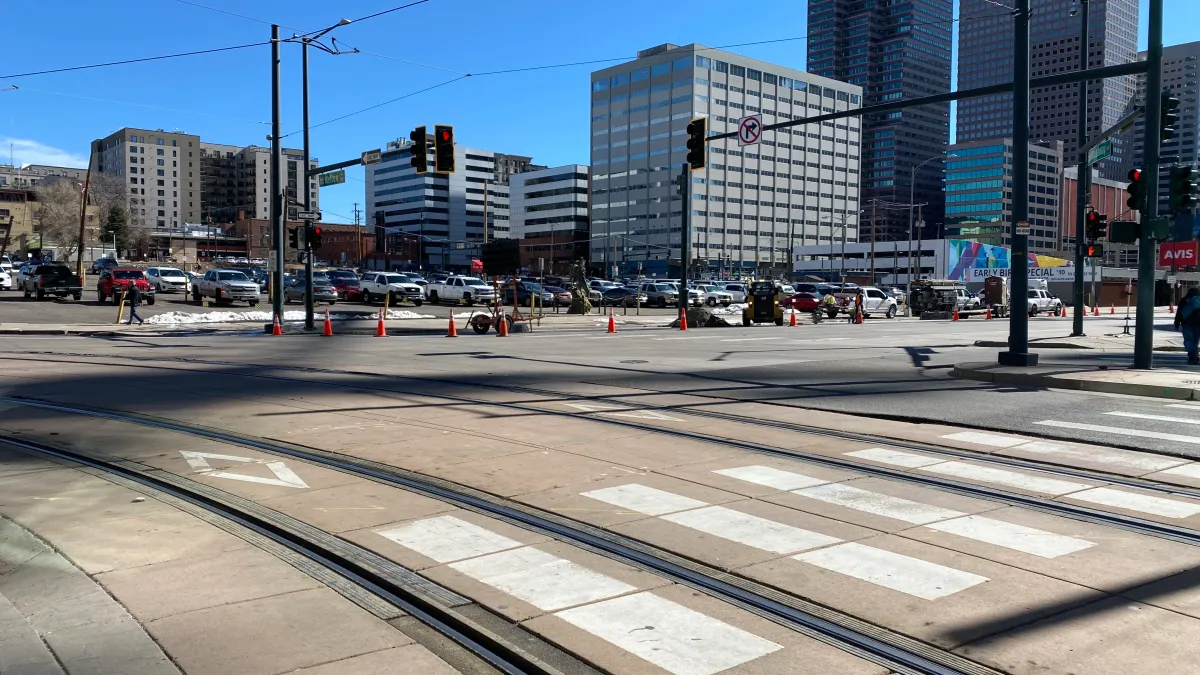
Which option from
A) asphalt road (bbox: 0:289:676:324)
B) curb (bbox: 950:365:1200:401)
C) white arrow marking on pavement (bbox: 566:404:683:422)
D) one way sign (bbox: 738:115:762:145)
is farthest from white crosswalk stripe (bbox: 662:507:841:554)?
asphalt road (bbox: 0:289:676:324)

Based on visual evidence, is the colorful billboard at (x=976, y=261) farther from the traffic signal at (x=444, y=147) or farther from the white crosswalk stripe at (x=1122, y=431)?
the white crosswalk stripe at (x=1122, y=431)

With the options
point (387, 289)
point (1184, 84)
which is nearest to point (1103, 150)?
point (1184, 84)

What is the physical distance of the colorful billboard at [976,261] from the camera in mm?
89562

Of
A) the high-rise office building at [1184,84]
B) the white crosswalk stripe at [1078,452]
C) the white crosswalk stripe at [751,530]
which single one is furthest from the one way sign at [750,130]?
the white crosswalk stripe at [751,530]

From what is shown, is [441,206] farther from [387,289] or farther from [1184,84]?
[1184,84]

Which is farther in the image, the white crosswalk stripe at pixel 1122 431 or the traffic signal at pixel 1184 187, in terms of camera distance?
the traffic signal at pixel 1184 187

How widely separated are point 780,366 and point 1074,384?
5.68m

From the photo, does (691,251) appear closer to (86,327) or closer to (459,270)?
(459,270)

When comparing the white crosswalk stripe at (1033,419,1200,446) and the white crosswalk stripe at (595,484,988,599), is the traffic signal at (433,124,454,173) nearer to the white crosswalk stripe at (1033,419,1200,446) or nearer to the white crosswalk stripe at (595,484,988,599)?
the white crosswalk stripe at (1033,419,1200,446)

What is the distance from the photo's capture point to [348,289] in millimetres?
54188

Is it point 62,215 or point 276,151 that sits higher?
point 62,215

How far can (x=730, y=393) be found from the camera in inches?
564

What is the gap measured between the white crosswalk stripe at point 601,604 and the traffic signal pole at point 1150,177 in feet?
51.0

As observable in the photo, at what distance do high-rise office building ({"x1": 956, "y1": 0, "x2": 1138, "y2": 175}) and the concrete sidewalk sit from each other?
906 cm
